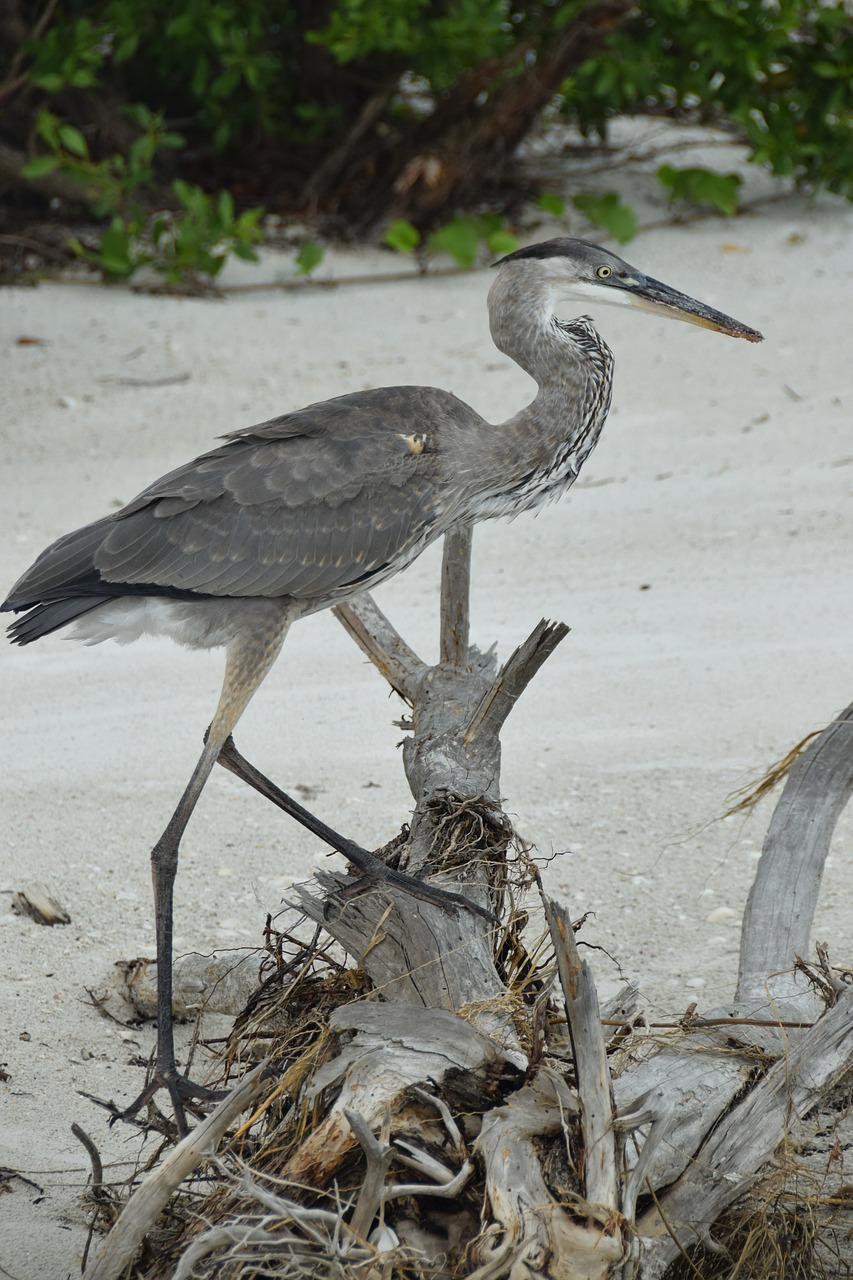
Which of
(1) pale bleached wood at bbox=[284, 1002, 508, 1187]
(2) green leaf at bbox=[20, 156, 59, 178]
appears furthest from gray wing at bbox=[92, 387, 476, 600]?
(2) green leaf at bbox=[20, 156, 59, 178]

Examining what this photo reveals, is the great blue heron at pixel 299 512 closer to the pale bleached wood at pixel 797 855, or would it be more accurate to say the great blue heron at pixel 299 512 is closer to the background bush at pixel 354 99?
the pale bleached wood at pixel 797 855

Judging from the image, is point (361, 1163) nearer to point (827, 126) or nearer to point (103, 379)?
point (103, 379)

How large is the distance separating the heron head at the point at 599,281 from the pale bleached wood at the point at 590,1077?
6.74 feet

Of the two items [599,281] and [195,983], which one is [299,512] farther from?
[195,983]

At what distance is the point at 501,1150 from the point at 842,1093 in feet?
3.30

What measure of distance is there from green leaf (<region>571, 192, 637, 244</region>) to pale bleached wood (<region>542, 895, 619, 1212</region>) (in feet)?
25.0

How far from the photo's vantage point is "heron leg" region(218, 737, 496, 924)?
2.99m

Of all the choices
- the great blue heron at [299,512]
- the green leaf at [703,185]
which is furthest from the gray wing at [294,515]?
the green leaf at [703,185]

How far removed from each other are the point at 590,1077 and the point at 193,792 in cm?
150

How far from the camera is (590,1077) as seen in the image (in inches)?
93.4

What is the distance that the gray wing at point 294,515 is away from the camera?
3.64 metres

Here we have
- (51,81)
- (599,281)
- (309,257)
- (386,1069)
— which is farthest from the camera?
(309,257)

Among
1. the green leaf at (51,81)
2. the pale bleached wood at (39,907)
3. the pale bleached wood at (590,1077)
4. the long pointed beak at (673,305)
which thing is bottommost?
the pale bleached wood at (39,907)

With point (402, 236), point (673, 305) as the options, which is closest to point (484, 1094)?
point (673, 305)
